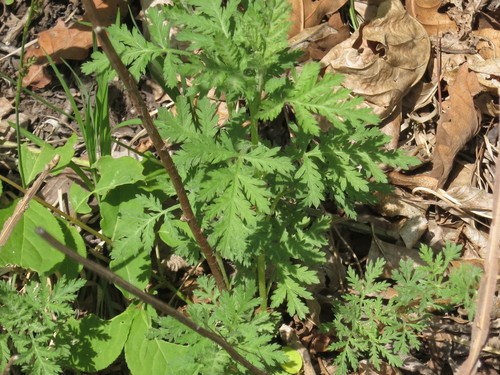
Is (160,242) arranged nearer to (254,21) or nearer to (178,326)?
(178,326)

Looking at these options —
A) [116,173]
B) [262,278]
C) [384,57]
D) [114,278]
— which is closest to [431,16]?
[384,57]

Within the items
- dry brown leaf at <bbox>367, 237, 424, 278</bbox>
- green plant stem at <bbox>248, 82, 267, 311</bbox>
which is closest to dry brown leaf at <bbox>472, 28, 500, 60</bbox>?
dry brown leaf at <bbox>367, 237, 424, 278</bbox>

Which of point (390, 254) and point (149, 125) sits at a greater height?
point (149, 125)

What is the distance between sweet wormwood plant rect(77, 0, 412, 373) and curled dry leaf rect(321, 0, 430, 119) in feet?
3.21

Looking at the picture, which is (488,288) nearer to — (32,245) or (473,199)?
(473,199)

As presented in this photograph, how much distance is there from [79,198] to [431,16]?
2.60 meters

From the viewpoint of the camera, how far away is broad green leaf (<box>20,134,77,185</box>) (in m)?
3.68

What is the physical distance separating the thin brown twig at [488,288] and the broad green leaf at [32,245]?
7.19 feet

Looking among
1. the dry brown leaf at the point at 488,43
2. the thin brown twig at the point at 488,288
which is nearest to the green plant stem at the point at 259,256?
the thin brown twig at the point at 488,288

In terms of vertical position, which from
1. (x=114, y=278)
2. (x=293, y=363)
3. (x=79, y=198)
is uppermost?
(x=114, y=278)

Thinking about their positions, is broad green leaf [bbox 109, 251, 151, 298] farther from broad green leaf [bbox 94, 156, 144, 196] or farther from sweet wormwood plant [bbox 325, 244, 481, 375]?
sweet wormwood plant [bbox 325, 244, 481, 375]

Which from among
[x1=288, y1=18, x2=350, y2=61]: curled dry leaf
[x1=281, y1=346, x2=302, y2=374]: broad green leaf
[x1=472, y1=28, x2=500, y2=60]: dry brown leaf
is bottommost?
[x1=281, y1=346, x2=302, y2=374]: broad green leaf

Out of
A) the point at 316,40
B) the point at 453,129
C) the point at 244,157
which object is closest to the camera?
the point at 244,157

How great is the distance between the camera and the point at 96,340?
347cm
